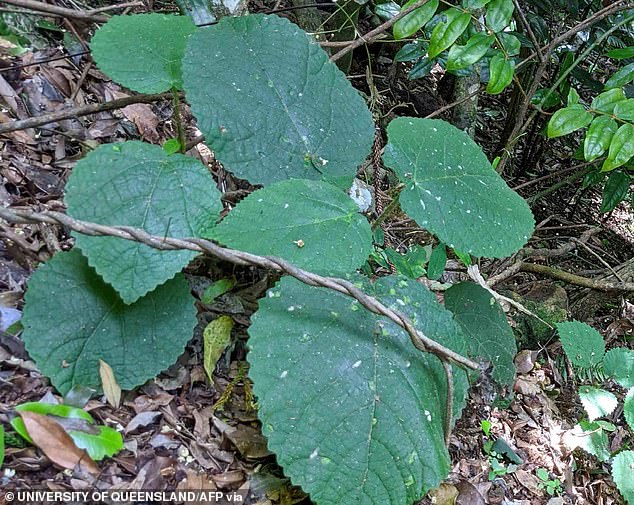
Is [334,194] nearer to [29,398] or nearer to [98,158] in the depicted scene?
[98,158]

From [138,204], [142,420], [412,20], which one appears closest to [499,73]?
[412,20]

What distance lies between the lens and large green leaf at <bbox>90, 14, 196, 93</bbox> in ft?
4.75

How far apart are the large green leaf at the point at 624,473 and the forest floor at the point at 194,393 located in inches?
4.6

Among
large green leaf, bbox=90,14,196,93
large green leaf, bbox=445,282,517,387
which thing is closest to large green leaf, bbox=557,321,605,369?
large green leaf, bbox=445,282,517,387

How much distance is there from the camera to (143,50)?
4.96 ft

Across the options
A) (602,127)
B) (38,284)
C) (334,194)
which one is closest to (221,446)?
(38,284)

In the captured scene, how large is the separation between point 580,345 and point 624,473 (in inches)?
16.2

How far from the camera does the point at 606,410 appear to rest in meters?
1.90

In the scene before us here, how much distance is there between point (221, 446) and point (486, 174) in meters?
1.00

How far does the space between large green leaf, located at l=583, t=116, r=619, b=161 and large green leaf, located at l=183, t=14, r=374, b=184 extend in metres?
0.77

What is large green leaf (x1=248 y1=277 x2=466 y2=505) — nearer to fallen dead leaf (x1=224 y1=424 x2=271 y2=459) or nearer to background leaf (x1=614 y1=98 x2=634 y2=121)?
fallen dead leaf (x1=224 y1=424 x2=271 y2=459)

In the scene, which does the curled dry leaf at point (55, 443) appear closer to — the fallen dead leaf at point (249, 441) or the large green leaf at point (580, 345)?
the fallen dead leaf at point (249, 441)

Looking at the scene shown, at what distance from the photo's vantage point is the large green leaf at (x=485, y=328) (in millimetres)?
1688

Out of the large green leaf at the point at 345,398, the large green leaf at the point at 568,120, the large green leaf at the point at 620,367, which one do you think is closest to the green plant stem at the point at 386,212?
the large green leaf at the point at 345,398
